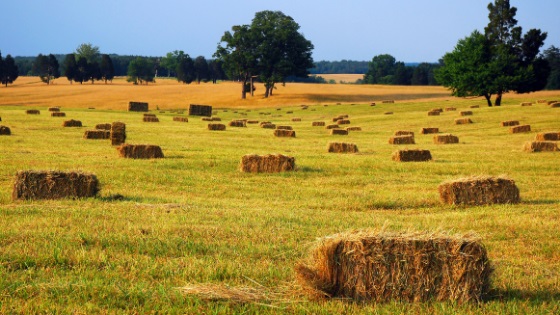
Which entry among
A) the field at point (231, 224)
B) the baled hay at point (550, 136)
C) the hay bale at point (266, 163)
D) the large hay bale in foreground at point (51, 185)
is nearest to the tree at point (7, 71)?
the field at point (231, 224)

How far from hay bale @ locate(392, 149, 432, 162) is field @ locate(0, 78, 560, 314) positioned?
2.54 feet

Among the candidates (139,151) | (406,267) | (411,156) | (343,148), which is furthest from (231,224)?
(343,148)

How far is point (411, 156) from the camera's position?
84.8 ft

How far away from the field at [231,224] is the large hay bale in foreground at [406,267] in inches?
7.5

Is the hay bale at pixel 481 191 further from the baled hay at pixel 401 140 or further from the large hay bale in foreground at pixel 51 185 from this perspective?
the baled hay at pixel 401 140

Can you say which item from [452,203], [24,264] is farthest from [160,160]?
[24,264]

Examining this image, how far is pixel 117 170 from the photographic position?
70.1 ft

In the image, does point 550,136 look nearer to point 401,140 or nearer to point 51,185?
point 401,140

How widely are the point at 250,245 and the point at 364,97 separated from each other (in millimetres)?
112097

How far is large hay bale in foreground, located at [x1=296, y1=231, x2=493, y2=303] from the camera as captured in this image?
787 centimetres

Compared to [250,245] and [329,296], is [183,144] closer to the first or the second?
[250,245]

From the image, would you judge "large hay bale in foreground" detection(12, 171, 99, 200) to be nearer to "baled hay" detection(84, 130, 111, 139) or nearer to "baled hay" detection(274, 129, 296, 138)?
"baled hay" detection(84, 130, 111, 139)

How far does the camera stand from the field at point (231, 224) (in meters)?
7.91

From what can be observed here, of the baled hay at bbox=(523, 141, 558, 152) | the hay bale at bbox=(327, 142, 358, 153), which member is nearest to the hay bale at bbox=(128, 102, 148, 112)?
the hay bale at bbox=(327, 142, 358, 153)
